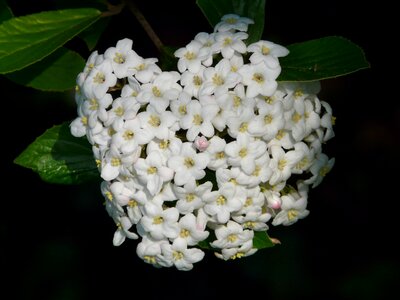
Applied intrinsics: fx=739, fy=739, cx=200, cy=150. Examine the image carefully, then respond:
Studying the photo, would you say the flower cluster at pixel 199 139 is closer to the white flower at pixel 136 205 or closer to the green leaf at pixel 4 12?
the white flower at pixel 136 205

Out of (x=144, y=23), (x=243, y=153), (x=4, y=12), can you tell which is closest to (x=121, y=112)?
(x=243, y=153)

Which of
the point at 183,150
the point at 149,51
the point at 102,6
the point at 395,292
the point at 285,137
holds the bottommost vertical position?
the point at 395,292

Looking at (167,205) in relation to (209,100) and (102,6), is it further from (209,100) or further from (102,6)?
(102,6)

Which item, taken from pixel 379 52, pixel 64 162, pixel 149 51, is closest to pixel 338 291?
pixel 379 52

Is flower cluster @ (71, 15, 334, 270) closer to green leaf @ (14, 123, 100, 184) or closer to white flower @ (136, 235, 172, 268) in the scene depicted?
white flower @ (136, 235, 172, 268)

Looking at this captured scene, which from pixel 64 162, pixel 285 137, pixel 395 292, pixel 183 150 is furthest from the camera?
pixel 395 292

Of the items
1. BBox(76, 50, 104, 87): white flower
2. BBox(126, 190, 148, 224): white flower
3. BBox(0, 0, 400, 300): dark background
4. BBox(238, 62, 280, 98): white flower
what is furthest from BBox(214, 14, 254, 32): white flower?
BBox(0, 0, 400, 300): dark background

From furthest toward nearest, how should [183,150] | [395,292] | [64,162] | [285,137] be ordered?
[395,292]
[64,162]
[285,137]
[183,150]

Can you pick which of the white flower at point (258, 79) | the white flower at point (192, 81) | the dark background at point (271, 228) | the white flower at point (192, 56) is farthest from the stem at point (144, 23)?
the dark background at point (271, 228)
